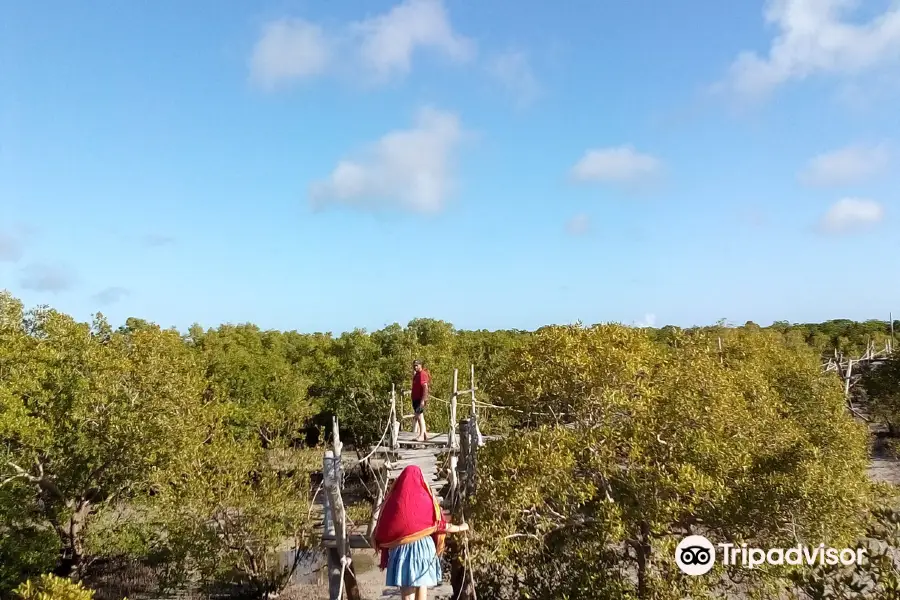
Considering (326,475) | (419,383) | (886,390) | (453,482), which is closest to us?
(326,475)

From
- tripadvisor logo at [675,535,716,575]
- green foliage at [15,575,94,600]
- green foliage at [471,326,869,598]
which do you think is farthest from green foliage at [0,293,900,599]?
green foliage at [15,575,94,600]

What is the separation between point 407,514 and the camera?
6098 millimetres

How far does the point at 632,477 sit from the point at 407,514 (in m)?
3.25

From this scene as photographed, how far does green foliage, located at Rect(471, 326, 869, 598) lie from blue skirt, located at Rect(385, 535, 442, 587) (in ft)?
5.02

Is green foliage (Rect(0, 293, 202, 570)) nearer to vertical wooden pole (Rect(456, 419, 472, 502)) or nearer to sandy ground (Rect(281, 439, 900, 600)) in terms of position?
sandy ground (Rect(281, 439, 900, 600))

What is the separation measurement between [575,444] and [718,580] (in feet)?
7.90

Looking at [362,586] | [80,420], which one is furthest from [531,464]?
[80,420]

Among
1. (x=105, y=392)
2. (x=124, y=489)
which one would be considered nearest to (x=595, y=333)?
(x=105, y=392)

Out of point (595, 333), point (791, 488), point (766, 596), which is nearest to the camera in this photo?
point (791, 488)

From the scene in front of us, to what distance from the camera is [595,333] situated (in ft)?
31.3

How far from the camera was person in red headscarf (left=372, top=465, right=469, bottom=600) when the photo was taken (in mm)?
6098

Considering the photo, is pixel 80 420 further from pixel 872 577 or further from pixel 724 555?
pixel 872 577

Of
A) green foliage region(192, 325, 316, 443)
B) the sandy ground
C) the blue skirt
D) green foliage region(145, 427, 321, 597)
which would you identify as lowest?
the sandy ground

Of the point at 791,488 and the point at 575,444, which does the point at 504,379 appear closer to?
the point at 575,444
